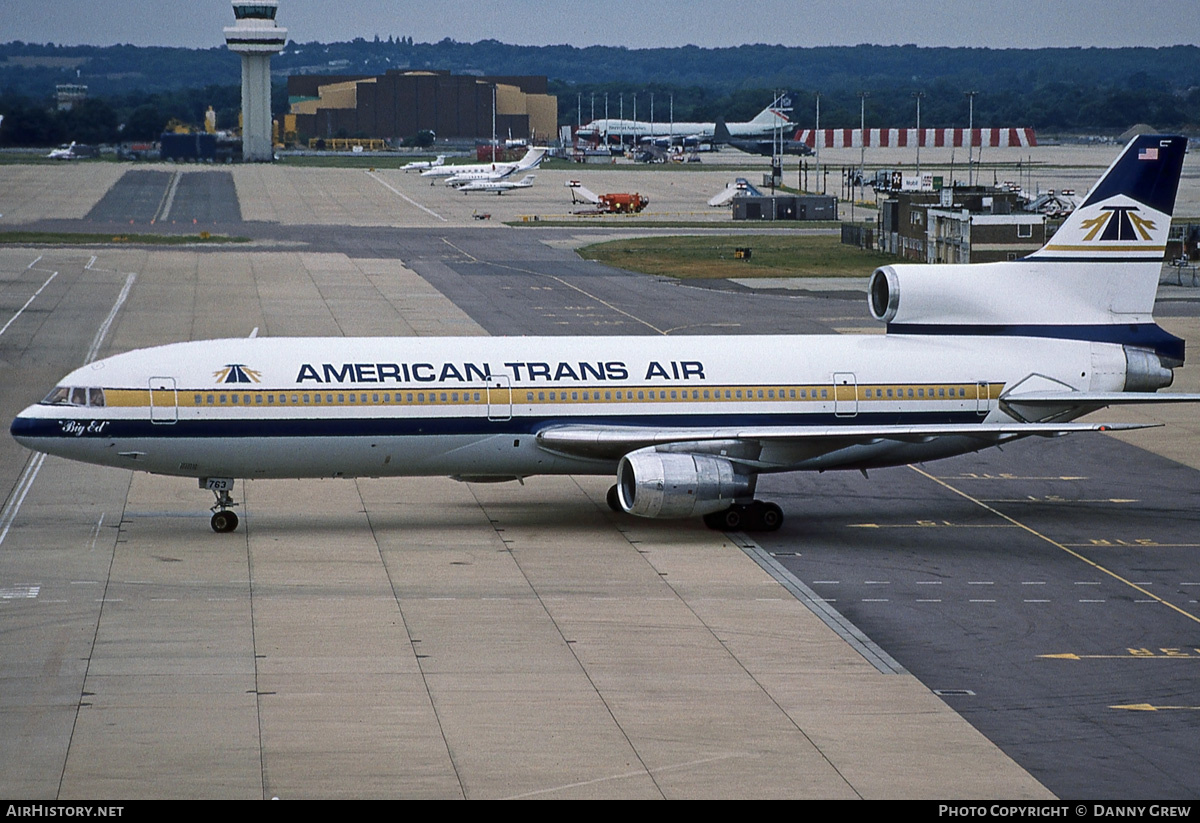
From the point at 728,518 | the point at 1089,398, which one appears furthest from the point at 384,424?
the point at 1089,398

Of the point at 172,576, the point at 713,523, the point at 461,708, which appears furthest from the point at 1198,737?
the point at 172,576

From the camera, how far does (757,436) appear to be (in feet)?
120

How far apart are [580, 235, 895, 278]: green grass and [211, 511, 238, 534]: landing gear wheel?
61.4 metres

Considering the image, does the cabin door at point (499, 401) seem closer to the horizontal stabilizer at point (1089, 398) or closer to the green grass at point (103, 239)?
the horizontal stabilizer at point (1089, 398)

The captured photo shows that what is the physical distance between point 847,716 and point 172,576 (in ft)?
50.8

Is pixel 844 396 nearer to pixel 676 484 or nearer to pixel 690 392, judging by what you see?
pixel 690 392

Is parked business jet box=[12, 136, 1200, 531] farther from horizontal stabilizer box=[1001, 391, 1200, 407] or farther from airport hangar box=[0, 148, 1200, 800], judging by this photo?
airport hangar box=[0, 148, 1200, 800]

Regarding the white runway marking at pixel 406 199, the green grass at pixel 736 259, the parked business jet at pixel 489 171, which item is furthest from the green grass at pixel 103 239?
the parked business jet at pixel 489 171

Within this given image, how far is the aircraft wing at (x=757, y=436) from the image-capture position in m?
36.5

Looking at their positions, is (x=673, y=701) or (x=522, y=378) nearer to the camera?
(x=673, y=701)

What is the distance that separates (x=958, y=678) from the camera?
26797mm
